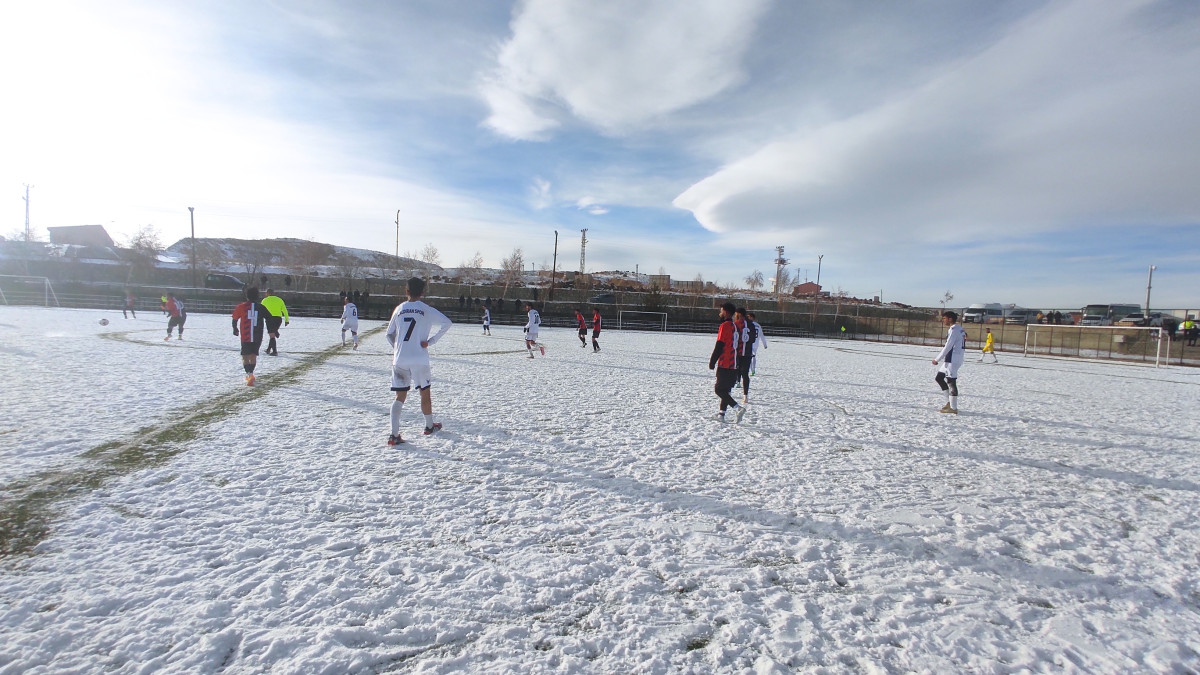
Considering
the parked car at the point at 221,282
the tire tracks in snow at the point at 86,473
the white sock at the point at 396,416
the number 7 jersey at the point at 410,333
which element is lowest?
the tire tracks in snow at the point at 86,473

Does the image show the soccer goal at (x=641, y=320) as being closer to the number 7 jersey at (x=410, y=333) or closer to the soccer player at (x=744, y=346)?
the soccer player at (x=744, y=346)

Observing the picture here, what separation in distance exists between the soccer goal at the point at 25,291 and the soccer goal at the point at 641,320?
130 feet

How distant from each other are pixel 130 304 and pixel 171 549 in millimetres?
32744

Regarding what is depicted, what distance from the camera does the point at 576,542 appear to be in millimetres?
3609

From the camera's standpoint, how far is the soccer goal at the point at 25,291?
33.4 m

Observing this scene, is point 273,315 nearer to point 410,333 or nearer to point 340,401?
point 340,401

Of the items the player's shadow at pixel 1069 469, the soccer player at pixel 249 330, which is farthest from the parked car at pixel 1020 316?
the soccer player at pixel 249 330

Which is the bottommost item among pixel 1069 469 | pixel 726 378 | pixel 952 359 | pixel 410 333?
pixel 1069 469

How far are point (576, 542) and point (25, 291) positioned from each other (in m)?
52.0

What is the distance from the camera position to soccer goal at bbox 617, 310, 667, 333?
40781mm

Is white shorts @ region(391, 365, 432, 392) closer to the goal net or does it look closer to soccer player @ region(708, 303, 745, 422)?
soccer player @ region(708, 303, 745, 422)

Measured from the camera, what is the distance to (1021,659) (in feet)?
8.43

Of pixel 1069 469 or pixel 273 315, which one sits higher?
pixel 273 315

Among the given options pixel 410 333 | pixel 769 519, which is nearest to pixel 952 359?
pixel 769 519
